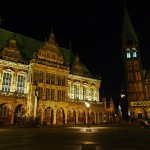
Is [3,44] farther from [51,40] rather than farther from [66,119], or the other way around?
[66,119]

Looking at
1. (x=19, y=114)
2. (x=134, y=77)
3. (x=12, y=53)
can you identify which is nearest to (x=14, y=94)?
(x=19, y=114)

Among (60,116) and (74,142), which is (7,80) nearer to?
(60,116)

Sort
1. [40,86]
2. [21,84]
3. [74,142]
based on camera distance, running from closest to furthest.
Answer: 1. [74,142]
2. [21,84]
3. [40,86]

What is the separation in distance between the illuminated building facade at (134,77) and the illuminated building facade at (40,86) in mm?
21856

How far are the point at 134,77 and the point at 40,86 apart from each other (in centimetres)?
4406

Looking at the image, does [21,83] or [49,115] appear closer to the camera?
[21,83]

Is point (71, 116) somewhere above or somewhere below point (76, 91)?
below

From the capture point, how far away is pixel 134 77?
69312mm

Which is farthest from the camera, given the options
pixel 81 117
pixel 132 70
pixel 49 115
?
pixel 132 70

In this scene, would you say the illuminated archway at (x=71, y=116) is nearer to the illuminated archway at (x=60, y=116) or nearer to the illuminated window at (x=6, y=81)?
the illuminated archway at (x=60, y=116)

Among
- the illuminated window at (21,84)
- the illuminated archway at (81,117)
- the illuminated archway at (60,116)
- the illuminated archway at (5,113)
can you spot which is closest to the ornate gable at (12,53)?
the illuminated window at (21,84)

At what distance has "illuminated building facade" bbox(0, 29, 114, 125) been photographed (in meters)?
34.9

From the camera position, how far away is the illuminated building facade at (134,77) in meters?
65.6

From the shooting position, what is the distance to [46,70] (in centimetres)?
4078
